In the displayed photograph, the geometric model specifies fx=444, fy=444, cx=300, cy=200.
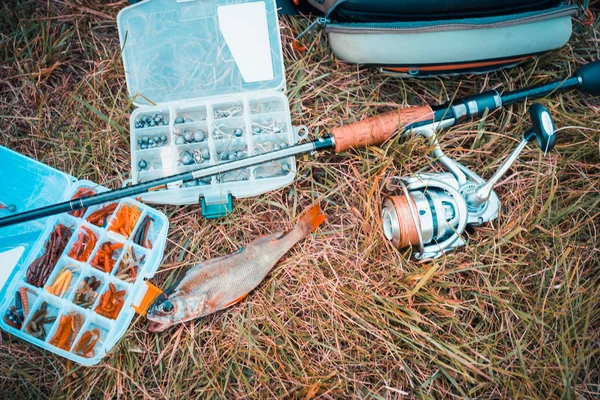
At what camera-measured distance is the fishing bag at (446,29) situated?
195 cm

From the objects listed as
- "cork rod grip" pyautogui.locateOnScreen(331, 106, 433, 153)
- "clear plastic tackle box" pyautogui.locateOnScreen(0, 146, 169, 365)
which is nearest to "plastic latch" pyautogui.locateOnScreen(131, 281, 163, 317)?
"clear plastic tackle box" pyautogui.locateOnScreen(0, 146, 169, 365)

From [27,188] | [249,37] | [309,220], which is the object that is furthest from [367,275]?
[27,188]

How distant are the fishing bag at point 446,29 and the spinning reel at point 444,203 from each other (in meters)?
0.33

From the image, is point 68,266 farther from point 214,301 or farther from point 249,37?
point 249,37

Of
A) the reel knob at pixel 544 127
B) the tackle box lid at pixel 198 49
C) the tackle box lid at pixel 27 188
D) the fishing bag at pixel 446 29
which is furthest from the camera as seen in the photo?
the tackle box lid at pixel 198 49

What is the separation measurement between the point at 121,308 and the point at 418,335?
1412mm

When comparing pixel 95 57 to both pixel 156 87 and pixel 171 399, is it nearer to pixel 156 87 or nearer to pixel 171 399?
pixel 156 87

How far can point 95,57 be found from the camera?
2.44 metres

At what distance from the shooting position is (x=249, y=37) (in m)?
2.30

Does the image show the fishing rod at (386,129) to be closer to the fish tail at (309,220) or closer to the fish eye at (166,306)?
the fish tail at (309,220)

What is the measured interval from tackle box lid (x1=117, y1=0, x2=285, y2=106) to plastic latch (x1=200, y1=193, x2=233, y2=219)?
0.57 m

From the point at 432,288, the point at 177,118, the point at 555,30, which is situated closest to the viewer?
the point at 555,30

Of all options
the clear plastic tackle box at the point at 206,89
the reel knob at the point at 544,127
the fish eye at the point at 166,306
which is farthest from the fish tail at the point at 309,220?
the reel knob at the point at 544,127

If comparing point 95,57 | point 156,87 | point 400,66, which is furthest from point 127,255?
point 400,66
